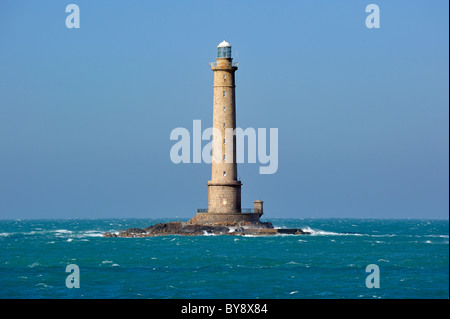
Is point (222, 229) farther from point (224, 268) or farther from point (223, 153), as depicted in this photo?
point (224, 268)

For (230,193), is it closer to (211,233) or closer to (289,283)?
(211,233)

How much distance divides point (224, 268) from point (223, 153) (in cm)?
2592

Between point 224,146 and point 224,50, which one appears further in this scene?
point 224,50

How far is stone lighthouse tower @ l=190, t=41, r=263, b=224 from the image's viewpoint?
77438mm

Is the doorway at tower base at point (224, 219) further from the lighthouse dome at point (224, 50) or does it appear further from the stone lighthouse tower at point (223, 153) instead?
the lighthouse dome at point (224, 50)

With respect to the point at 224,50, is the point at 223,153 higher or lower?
lower

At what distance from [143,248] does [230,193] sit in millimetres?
12332

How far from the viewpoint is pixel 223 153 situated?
77.6 m

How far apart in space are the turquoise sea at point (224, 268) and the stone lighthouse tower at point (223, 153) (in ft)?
8.83

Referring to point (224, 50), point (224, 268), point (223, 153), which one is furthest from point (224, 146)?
point (224, 268)

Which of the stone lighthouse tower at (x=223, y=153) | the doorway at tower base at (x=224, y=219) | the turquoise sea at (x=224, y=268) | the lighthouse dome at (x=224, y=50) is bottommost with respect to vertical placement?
the turquoise sea at (x=224, y=268)

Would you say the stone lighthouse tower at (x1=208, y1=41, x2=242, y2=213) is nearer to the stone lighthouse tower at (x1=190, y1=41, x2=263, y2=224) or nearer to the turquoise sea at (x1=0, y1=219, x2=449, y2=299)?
the stone lighthouse tower at (x1=190, y1=41, x2=263, y2=224)

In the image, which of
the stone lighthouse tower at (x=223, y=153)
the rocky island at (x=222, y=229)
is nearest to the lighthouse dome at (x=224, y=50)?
the stone lighthouse tower at (x=223, y=153)

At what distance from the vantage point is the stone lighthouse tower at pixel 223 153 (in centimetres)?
7744
